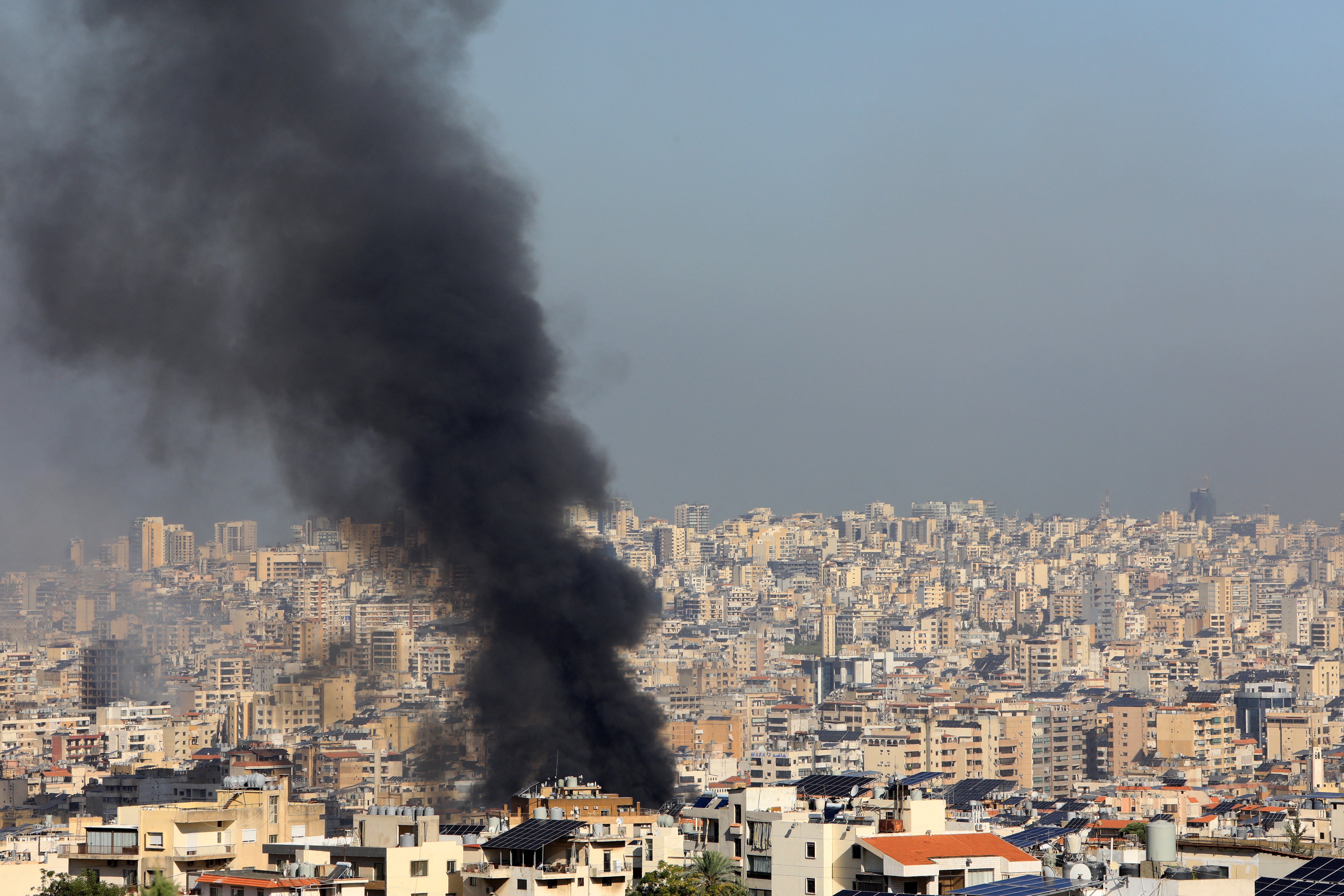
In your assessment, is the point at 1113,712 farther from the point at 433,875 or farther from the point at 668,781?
the point at 433,875

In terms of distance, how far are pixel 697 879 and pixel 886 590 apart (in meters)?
128

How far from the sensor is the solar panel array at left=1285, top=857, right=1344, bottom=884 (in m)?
17.3

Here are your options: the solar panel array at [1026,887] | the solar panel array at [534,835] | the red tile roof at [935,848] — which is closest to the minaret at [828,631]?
the solar panel array at [534,835]

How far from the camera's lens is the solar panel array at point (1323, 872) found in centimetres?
1728

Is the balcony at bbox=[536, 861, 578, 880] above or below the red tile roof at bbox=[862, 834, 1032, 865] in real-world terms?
below

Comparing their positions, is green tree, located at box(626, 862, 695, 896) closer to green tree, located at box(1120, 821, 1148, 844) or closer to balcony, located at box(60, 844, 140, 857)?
balcony, located at box(60, 844, 140, 857)

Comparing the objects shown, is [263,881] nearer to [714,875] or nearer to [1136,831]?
[714,875]

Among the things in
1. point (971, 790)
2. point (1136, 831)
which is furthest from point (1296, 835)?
point (971, 790)

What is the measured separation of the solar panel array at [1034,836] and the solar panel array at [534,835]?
14.0ft

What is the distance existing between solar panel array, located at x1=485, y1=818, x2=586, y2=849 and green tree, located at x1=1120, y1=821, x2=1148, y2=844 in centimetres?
695

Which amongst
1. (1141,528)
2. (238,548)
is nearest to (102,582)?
(238,548)

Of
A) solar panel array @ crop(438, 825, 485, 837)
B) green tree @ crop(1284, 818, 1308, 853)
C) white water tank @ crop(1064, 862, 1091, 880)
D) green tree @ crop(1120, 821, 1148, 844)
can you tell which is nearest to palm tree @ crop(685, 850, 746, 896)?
white water tank @ crop(1064, 862, 1091, 880)

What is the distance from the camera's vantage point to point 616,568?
127 ft

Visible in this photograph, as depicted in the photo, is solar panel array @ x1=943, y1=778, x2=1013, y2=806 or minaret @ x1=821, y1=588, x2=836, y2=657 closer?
solar panel array @ x1=943, y1=778, x2=1013, y2=806
